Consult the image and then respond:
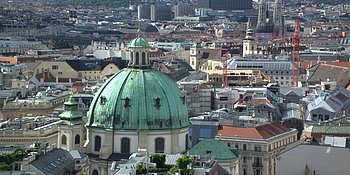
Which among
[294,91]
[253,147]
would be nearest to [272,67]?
[294,91]

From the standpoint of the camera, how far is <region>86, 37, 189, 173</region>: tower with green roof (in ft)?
175

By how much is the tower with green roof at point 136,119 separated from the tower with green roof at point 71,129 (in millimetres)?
494

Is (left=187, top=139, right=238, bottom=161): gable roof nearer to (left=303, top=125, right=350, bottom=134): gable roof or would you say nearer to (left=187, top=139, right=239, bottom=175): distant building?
(left=187, top=139, right=239, bottom=175): distant building

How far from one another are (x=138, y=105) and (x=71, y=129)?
3869 mm

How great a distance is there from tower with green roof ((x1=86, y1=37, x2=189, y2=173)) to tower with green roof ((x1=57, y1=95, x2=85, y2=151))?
0.49 m

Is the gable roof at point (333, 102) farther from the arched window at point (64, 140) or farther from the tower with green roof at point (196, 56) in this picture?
the tower with green roof at point (196, 56)

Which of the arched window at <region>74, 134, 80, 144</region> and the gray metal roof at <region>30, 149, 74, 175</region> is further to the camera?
the arched window at <region>74, 134, 80, 144</region>

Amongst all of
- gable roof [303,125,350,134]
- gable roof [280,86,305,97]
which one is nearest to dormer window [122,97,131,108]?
gable roof [303,125,350,134]

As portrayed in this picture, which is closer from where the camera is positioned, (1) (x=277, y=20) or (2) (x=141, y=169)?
(2) (x=141, y=169)

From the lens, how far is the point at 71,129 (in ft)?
A: 178

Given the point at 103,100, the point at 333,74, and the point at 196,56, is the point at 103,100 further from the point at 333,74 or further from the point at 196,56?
the point at 196,56

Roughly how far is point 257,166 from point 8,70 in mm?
48358

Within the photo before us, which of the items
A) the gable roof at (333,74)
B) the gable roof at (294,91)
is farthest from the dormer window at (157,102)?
the gable roof at (333,74)

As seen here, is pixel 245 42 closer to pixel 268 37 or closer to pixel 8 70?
pixel 268 37
